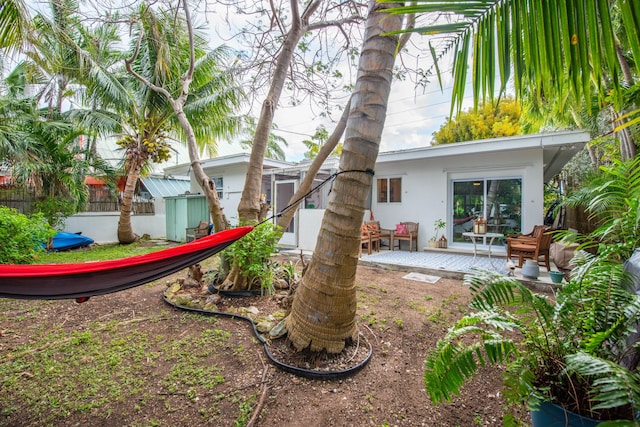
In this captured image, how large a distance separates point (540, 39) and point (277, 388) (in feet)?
8.09

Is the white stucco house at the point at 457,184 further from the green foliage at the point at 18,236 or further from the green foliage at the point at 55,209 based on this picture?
the green foliage at the point at 55,209

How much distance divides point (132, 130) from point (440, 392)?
11112mm

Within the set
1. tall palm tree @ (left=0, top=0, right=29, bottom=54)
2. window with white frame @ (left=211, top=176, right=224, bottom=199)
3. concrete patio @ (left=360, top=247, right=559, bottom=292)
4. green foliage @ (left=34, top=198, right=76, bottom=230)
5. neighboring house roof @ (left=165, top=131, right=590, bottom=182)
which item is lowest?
concrete patio @ (left=360, top=247, right=559, bottom=292)

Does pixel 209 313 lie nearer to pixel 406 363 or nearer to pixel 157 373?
pixel 157 373

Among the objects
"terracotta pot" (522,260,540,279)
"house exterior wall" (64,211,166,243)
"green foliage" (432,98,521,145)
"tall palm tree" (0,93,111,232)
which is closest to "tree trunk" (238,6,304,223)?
"terracotta pot" (522,260,540,279)

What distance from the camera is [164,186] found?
46.3 ft

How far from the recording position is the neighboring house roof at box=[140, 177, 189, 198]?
13255mm

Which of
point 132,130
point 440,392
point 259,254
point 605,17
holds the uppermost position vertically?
point 132,130

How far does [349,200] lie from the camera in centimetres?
235

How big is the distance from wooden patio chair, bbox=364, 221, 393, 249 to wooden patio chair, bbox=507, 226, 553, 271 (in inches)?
127

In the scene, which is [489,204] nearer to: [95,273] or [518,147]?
[518,147]

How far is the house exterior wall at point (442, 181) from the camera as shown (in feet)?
22.3

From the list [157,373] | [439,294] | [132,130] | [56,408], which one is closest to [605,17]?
[157,373]

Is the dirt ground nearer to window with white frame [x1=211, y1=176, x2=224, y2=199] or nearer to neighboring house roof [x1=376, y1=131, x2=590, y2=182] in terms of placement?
neighboring house roof [x1=376, y1=131, x2=590, y2=182]
